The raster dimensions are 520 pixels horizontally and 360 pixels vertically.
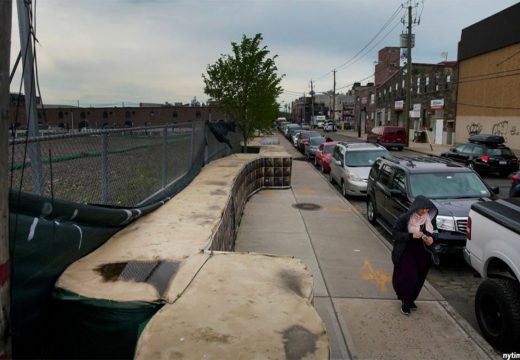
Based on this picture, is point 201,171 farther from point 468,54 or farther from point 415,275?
point 468,54

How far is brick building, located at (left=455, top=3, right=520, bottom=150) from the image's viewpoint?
29688 mm

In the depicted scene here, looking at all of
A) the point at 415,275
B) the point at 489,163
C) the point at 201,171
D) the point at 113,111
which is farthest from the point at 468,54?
the point at 113,111

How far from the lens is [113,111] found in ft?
289

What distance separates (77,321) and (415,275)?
→ 3.97 m

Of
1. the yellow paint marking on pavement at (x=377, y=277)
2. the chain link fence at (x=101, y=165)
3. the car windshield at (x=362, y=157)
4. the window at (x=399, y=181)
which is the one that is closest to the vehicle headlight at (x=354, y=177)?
the car windshield at (x=362, y=157)

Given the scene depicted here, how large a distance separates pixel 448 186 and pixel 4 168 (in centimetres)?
789

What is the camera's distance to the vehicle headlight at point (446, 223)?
6965 mm

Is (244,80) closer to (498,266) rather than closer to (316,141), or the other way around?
(316,141)

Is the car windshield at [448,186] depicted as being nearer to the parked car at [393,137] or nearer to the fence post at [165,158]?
the fence post at [165,158]

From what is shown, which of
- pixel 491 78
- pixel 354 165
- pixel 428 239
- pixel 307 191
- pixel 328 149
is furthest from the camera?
pixel 491 78

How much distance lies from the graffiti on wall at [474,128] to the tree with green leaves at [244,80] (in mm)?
20886

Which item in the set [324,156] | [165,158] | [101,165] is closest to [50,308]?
[101,165]

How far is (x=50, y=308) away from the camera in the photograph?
125 inches

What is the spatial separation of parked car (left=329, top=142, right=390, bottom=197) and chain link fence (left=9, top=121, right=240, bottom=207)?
20.6ft
